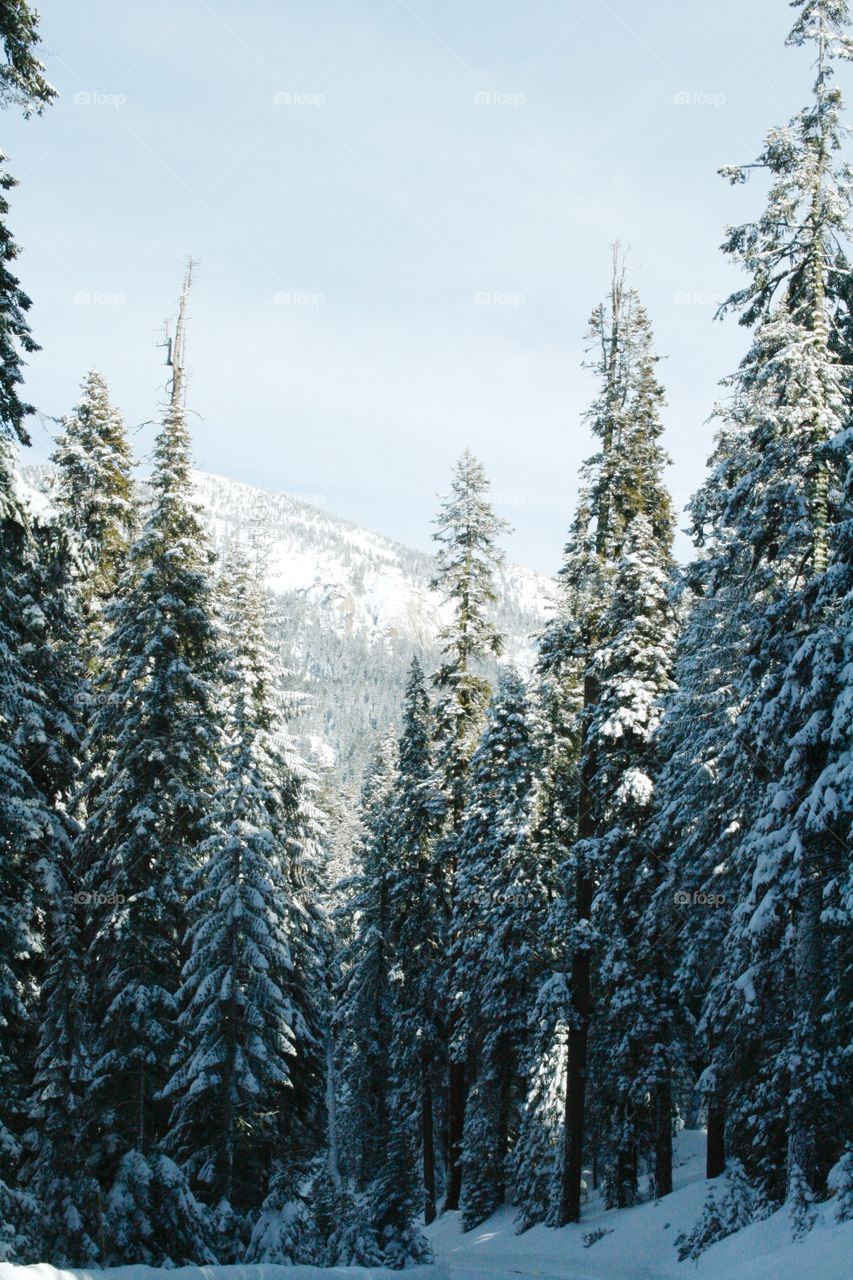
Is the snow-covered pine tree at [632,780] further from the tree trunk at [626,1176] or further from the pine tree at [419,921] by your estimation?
the pine tree at [419,921]

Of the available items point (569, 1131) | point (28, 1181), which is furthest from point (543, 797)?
point (28, 1181)

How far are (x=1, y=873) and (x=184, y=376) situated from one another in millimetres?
12471

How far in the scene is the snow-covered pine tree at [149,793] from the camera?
18.0 m

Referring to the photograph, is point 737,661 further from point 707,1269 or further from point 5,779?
point 5,779

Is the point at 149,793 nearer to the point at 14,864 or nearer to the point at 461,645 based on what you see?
the point at 14,864

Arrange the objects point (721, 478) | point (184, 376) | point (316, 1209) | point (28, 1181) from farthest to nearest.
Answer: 1. point (184, 376)
2. point (316, 1209)
3. point (721, 478)
4. point (28, 1181)

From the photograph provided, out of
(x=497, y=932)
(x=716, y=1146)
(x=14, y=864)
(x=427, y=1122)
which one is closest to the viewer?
(x=14, y=864)

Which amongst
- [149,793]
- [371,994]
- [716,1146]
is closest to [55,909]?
[149,793]

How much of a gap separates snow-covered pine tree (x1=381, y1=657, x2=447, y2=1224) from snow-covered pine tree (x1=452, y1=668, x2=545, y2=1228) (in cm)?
281

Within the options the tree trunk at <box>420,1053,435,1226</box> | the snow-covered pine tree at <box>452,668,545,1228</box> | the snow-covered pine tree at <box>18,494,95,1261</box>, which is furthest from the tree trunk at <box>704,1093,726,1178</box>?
the snow-covered pine tree at <box>18,494,95,1261</box>

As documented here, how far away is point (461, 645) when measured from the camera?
29.5m

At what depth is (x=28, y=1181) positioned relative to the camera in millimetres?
15984

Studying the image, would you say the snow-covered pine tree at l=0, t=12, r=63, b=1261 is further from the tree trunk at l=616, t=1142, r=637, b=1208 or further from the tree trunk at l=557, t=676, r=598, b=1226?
the tree trunk at l=616, t=1142, r=637, b=1208

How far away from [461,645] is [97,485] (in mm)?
11078
